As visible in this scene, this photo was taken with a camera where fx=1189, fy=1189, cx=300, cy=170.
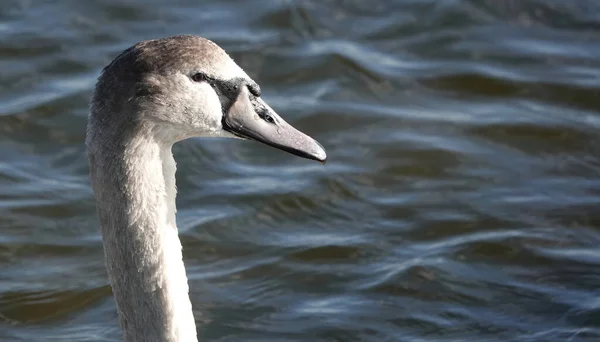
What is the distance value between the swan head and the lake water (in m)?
2.10

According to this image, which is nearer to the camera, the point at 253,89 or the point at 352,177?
the point at 253,89

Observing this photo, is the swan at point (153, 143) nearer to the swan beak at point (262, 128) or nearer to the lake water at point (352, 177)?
the swan beak at point (262, 128)

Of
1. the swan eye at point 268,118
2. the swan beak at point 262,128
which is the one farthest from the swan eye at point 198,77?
the swan eye at point 268,118

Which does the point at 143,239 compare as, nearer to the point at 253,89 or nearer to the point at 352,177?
the point at 253,89

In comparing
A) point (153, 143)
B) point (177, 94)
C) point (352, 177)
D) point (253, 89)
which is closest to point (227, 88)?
point (253, 89)

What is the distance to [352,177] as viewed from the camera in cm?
865

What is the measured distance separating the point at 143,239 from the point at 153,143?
1.36ft

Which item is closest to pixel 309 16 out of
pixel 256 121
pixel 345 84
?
pixel 345 84

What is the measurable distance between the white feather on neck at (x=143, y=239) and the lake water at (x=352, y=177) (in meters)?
1.83

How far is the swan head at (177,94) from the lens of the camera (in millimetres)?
4805

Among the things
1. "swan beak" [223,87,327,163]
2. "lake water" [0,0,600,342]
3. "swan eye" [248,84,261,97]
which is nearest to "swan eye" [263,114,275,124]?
"swan beak" [223,87,327,163]

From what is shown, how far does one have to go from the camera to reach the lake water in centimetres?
716

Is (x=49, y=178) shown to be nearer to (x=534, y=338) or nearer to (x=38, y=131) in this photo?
(x=38, y=131)

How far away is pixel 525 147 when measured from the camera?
9117 millimetres
